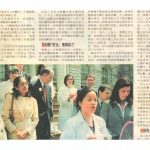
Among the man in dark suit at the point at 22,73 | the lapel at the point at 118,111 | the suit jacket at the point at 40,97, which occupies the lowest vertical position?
the lapel at the point at 118,111

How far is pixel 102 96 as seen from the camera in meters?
1.21

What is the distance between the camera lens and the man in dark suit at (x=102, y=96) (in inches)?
47.6

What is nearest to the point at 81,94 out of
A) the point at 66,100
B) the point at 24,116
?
the point at 66,100

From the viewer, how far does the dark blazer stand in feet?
3.98

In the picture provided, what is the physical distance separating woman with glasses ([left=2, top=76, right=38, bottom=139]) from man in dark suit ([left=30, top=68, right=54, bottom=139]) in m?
0.01

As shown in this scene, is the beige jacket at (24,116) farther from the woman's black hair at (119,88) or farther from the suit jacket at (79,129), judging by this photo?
the woman's black hair at (119,88)

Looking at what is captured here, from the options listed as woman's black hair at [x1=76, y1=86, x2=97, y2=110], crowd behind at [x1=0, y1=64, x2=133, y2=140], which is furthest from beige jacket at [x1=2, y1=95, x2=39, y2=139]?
woman's black hair at [x1=76, y1=86, x2=97, y2=110]

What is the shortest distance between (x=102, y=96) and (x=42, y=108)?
6.1 inches

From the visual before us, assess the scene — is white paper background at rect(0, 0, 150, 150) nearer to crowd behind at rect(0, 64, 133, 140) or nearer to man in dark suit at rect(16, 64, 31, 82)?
crowd behind at rect(0, 64, 133, 140)

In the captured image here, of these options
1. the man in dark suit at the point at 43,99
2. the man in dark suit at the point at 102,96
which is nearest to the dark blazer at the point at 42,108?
the man in dark suit at the point at 43,99

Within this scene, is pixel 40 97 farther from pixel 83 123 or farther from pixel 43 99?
pixel 83 123

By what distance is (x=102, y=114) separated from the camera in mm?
1215
